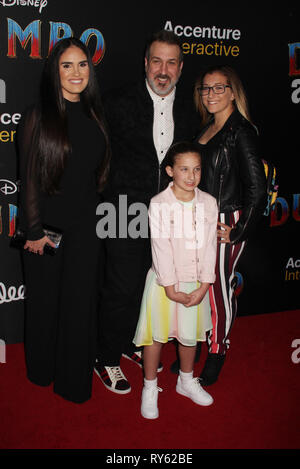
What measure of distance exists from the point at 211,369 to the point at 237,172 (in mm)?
1243

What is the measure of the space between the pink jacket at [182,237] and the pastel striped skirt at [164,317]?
90mm

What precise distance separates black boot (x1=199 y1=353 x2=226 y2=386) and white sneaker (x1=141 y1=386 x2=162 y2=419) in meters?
0.43

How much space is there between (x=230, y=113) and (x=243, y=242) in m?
0.76

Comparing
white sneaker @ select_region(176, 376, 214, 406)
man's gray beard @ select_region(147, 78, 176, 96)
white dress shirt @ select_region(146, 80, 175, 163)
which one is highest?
man's gray beard @ select_region(147, 78, 176, 96)

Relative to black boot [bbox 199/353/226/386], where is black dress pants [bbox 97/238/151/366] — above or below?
above

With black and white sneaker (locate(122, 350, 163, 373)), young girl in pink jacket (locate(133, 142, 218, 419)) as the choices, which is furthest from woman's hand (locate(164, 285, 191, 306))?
black and white sneaker (locate(122, 350, 163, 373))

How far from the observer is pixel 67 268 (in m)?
2.62

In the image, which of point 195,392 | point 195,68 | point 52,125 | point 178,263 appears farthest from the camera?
point 195,68

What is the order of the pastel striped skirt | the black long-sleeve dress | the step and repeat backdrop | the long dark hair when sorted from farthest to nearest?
the step and repeat backdrop < the pastel striped skirt < the black long-sleeve dress < the long dark hair

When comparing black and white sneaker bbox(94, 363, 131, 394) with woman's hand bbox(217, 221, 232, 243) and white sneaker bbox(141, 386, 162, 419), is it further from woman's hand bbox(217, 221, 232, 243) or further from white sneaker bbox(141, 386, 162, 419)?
woman's hand bbox(217, 221, 232, 243)

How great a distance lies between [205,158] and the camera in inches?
106

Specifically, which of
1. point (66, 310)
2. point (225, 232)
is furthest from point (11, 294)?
point (225, 232)

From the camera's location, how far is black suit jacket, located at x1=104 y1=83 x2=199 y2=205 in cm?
266

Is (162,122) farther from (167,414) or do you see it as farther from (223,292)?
(167,414)
